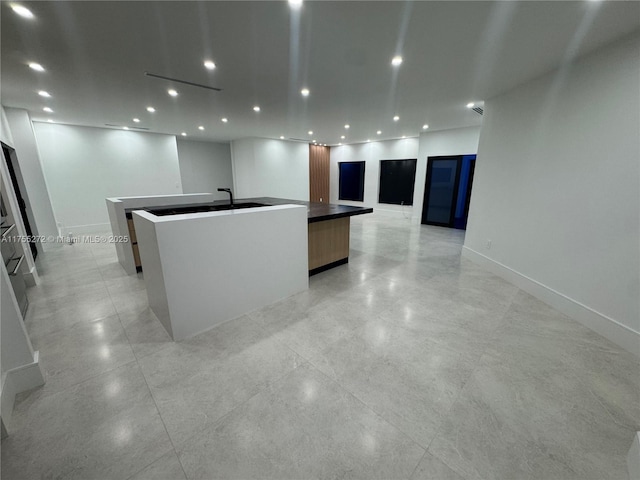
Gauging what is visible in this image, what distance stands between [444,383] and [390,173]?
821cm

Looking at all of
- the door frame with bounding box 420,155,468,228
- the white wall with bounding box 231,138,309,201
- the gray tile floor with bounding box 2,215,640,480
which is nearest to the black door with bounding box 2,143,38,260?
the gray tile floor with bounding box 2,215,640,480

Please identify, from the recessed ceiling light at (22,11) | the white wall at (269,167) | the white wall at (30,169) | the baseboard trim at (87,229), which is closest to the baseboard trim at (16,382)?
the recessed ceiling light at (22,11)

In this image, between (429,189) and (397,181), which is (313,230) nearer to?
(429,189)

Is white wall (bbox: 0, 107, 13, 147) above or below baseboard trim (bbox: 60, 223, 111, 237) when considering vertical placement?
above

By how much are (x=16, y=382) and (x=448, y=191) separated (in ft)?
27.6

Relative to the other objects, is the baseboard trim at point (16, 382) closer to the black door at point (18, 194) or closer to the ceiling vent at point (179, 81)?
the ceiling vent at point (179, 81)

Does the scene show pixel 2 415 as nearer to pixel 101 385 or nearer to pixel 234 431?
pixel 101 385

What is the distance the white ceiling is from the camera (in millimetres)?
1908

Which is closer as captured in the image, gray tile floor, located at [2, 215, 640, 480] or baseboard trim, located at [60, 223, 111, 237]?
gray tile floor, located at [2, 215, 640, 480]

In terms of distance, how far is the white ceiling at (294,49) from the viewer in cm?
191

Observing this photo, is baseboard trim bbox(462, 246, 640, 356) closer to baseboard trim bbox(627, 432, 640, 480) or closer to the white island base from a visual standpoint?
baseboard trim bbox(627, 432, 640, 480)

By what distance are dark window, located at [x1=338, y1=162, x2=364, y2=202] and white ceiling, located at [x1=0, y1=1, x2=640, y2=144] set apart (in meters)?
5.43

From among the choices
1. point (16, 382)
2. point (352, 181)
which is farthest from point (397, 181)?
point (16, 382)

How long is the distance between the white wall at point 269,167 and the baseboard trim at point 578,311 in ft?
23.1
